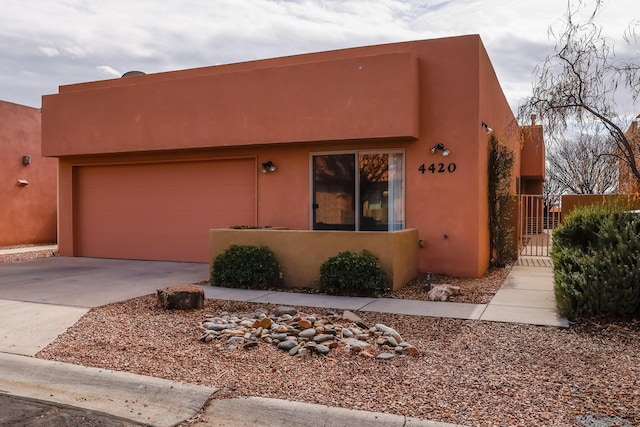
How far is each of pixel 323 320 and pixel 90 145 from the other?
9590 millimetres

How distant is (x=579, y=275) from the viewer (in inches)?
263

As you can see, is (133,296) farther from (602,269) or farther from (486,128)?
(486,128)

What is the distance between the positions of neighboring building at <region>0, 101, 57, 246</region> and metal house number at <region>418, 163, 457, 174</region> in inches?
574

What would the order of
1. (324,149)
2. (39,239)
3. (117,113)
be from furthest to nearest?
(39,239) → (117,113) → (324,149)

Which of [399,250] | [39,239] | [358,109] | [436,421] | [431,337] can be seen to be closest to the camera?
[436,421]

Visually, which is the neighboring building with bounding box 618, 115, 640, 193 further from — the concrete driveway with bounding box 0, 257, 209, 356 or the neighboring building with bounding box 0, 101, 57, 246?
the neighboring building with bounding box 0, 101, 57, 246

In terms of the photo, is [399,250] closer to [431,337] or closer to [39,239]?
[431,337]

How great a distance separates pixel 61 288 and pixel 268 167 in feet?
16.2

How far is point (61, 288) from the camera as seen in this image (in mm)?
9211

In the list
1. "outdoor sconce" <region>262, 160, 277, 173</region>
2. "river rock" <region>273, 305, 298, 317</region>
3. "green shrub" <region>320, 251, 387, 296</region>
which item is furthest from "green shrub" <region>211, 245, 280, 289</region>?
"outdoor sconce" <region>262, 160, 277, 173</region>

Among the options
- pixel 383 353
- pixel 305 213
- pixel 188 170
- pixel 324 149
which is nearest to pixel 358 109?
pixel 324 149

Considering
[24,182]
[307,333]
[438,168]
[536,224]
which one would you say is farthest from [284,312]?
[24,182]

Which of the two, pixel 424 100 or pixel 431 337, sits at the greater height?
pixel 424 100

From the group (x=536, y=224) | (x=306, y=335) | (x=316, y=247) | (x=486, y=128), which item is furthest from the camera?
(x=536, y=224)
